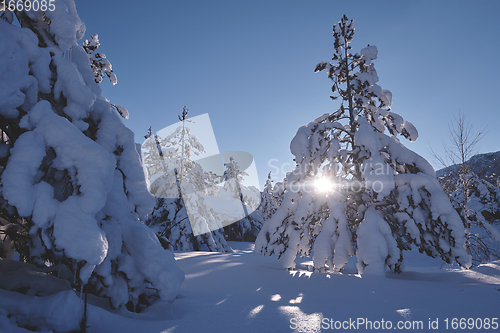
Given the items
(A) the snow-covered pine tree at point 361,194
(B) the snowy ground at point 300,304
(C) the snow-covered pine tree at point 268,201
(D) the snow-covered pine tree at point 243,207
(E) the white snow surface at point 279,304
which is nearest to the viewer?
(E) the white snow surface at point 279,304

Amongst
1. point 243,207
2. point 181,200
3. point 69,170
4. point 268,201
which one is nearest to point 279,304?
point 69,170

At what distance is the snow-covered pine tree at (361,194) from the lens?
16.9 feet

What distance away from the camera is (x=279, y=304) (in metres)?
3.28

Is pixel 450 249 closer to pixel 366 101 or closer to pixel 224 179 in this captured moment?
pixel 366 101

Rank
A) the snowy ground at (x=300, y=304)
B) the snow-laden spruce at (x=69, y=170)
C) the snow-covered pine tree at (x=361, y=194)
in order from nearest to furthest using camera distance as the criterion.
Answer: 1. the snow-laden spruce at (x=69, y=170)
2. the snowy ground at (x=300, y=304)
3. the snow-covered pine tree at (x=361, y=194)

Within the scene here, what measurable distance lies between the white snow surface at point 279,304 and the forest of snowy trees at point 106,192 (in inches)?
6.6

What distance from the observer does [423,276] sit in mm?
5375

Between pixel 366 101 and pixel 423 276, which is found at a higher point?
pixel 366 101

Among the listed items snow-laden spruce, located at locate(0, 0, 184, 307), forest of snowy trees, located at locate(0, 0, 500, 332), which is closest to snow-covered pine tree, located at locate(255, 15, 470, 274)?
forest of snowy trees, located at locate(0, 0, 500, 332)

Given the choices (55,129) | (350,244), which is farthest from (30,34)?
(350,244)

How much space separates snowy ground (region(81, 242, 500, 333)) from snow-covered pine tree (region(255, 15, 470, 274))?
0.84 m

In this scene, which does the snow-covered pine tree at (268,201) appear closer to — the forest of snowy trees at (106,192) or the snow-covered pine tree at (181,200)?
the snow-covered pine tree at (181,200)

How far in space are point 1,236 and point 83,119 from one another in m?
2.18

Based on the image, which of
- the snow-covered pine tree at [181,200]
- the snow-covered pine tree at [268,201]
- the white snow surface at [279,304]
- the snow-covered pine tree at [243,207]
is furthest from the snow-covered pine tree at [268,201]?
the white snow surface at [279,304]
